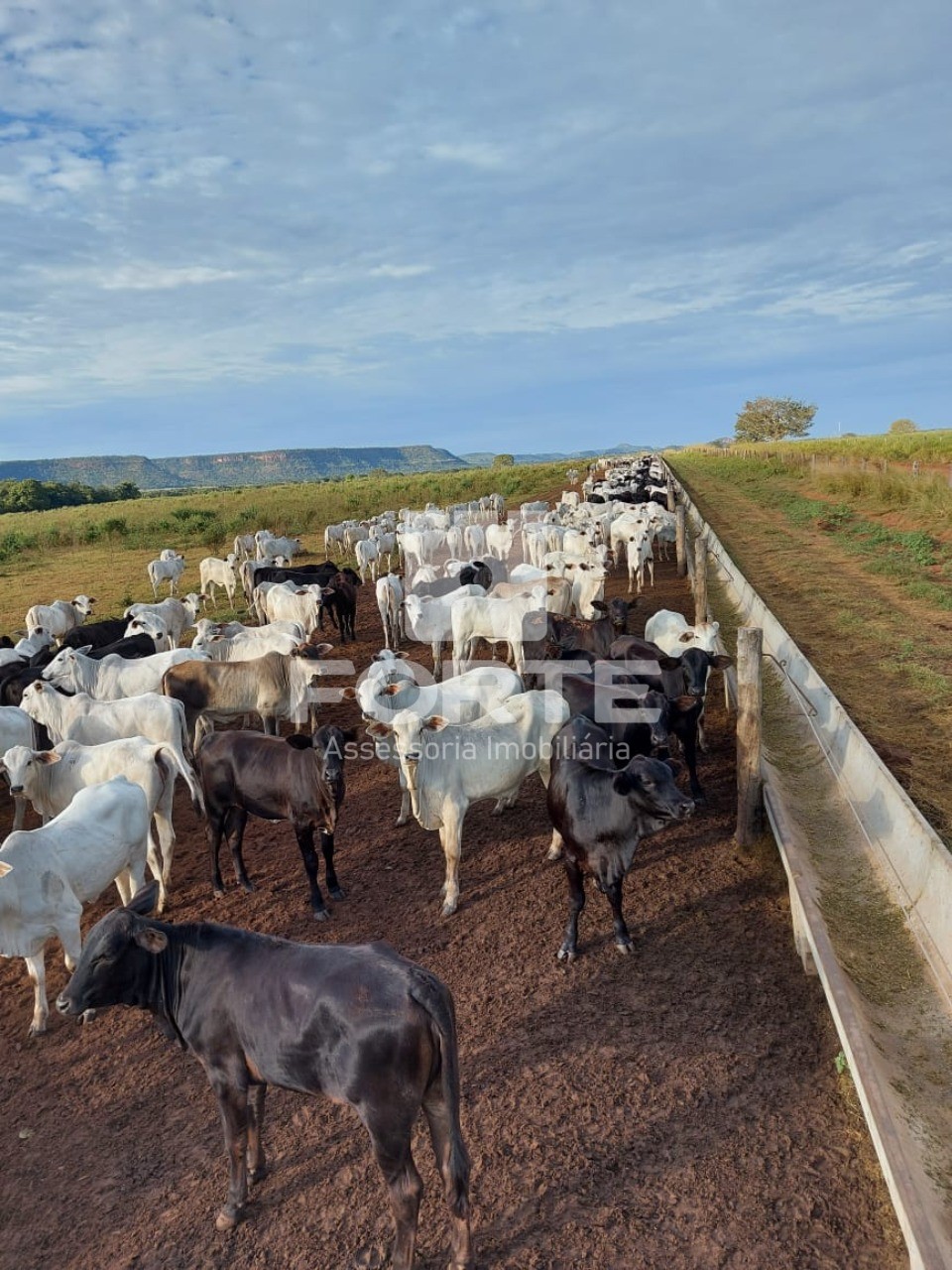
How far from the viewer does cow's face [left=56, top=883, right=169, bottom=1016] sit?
4000 mm

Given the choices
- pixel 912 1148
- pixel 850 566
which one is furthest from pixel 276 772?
pixel 850 566

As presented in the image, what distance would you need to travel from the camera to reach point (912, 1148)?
3988 millimetres

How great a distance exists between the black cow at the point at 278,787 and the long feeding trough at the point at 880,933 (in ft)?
12.2

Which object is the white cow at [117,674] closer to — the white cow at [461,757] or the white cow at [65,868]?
the white cow at [65,868]

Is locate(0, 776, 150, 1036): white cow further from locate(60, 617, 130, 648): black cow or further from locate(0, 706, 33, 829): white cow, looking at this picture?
locate(60, 617, 130, 648): black cow

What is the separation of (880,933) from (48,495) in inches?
3467

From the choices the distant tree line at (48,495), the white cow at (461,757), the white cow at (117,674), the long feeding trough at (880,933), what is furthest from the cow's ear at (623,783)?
the distant tree line at (48,495)

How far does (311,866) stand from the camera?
22.2ft

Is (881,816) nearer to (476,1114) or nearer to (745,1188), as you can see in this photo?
(745,1188)

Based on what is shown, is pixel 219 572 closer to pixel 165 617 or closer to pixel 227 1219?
pixel 165 617

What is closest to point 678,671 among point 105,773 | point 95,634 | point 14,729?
point 105,773

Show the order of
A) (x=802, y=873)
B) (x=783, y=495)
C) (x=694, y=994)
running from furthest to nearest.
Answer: (x=783, y=495), (x=802, y=873), (x=694, y=994)

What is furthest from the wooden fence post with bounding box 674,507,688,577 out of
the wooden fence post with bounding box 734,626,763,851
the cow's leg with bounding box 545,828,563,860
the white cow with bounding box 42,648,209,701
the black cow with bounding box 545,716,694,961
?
the black cow with bounding box 545,716,694,961

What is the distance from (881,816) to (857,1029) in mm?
3150
